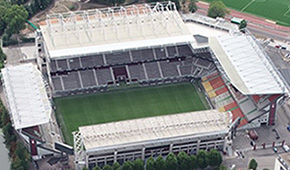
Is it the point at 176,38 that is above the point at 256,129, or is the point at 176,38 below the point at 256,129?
above

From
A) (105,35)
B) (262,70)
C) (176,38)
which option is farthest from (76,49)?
(262,70)

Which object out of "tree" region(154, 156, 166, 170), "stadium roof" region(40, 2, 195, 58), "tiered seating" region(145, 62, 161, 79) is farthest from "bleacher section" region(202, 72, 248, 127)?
"tree" region(154, 156, 166, 170)

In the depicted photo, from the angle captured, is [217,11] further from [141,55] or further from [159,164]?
[159,164]

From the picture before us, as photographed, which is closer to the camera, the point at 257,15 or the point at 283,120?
the point at 283,120

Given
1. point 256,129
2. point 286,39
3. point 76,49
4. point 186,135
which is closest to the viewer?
point 186,135

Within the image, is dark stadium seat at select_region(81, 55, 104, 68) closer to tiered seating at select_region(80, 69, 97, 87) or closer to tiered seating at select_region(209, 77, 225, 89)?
tiered seating at select_region(80, 69, 97, 87)

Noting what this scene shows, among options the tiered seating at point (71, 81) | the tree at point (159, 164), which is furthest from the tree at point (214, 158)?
the tiered seating at point (71, 81)

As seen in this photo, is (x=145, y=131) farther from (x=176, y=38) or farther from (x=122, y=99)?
(x=176, y=38)

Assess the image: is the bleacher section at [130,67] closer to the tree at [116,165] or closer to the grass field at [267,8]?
the tree at [116,165]
